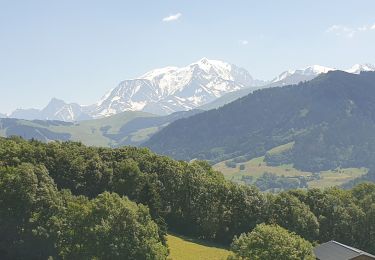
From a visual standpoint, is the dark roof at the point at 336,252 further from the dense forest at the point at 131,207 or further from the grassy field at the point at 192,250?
the grassy field at the point at 192,250

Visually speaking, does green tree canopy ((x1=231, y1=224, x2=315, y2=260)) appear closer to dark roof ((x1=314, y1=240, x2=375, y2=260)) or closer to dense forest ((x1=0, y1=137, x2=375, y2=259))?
dense forest ((x1=0, y1=137, x2=375, y2=259))

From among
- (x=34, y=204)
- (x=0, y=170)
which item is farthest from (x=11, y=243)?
(x=0, y=170)

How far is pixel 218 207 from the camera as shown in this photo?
117 metres

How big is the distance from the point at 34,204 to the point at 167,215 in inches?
1789

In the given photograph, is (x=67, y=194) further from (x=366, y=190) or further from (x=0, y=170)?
(x=366, y=190)

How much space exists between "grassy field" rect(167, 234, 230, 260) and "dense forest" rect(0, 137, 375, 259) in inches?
209

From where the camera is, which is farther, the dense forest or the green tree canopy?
the dense forest

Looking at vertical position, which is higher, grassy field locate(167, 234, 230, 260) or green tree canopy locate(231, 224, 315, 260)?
green tree canopy locate(231, 224, 315, 260)

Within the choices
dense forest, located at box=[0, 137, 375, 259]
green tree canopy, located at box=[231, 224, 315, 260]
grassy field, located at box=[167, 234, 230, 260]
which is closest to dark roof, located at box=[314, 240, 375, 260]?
dense forest, located at box=[0, 137, 375, 259]

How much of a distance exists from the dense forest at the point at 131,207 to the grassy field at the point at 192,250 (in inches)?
209

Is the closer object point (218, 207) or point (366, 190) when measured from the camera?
point (218, 207)

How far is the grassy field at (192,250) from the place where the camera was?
92906mm

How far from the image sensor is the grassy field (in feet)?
305

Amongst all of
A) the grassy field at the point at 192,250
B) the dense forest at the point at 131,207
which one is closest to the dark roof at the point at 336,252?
the dense forest at the point at 131,207
